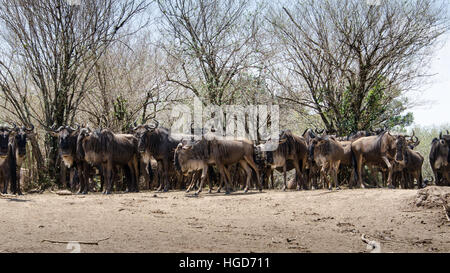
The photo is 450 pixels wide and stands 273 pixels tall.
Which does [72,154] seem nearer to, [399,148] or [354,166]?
[354,166]

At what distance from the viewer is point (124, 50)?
87.5 feet

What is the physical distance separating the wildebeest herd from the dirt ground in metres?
2.19

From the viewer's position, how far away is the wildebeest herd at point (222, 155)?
16891 millimetres

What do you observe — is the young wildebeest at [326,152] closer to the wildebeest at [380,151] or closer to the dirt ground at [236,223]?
the wildebeest at [380,151]

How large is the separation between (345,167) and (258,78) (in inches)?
240

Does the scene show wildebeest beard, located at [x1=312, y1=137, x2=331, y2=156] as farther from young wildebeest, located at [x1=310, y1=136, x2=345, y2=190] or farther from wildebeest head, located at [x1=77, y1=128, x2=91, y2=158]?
wildebeest head, located at [x1=77, y1=128, x2=91, y2=158]

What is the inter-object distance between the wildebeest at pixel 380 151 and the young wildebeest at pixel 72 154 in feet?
29.5

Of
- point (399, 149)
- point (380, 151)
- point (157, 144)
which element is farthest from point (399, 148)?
point (157, 144)

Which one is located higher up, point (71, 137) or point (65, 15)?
point (65, 15)

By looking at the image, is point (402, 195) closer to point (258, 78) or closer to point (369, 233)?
point (369, 233)

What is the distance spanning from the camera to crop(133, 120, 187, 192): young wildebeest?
18250 mm

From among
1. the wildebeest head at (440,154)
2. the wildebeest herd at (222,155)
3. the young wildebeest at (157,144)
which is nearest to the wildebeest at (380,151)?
the wildebeest herd at (222,155)

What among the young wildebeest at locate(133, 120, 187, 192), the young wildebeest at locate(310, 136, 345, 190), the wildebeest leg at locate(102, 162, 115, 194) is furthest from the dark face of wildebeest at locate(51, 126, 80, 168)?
the young wildebeest at locate(310, 136, 345, 190)
